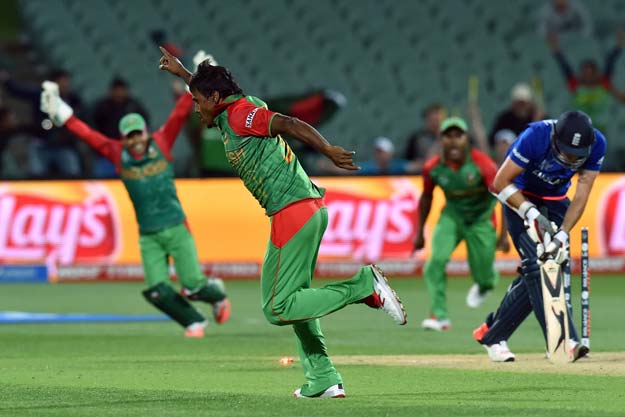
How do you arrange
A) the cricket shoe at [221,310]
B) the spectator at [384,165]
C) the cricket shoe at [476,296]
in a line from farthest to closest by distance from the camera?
1. the spectator at [384,165]
2. the cricket shoe at [476,296]
3. the cricket shoe at [221,310]

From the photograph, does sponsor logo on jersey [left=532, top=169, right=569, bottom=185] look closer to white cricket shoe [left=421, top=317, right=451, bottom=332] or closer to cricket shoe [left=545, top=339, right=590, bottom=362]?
cricket shoe [left=545, top=339, right=590, bottom=362]

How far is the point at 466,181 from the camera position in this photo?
15.9 meters

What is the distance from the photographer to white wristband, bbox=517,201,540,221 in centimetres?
1165

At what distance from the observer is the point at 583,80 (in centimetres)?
2480

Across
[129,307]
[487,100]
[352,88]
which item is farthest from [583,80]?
[129,307]

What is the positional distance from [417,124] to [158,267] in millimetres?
11374

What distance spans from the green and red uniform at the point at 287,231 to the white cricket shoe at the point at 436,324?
5.86 meters

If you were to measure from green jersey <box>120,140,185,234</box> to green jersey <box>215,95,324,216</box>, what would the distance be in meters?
5.54

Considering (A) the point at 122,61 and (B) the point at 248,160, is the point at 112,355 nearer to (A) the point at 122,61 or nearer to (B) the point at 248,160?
(B) the point at 248,160

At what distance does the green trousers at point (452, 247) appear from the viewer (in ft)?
Answer: 52.2

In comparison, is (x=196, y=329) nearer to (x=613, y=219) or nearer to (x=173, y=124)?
(x=173, y=124)

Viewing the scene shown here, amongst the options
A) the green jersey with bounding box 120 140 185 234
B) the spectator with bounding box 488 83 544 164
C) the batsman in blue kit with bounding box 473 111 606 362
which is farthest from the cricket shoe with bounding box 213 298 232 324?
the spectator with bounding box 488 83 544 164

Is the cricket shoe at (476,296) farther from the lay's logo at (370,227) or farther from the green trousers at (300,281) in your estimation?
the green trousers at (300,281)

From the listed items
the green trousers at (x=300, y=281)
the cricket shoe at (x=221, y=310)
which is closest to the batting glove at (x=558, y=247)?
the green trousers at (x=300, y=281)
